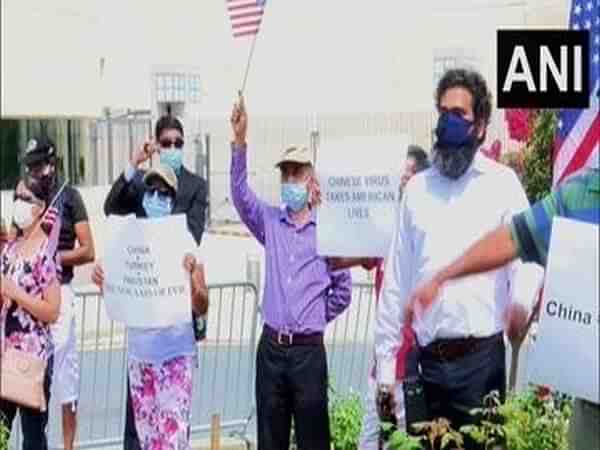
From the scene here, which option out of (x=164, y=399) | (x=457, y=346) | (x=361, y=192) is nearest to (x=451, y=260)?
(x=457, y=346)

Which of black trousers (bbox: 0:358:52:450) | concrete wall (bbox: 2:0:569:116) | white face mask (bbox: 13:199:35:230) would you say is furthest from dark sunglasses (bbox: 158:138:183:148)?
black trousers (bbox: 0:358:52:450)

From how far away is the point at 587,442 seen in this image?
196 inches

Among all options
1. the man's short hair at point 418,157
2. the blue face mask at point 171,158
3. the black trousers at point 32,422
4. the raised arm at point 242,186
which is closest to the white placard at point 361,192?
the man's short hair at point 418,157

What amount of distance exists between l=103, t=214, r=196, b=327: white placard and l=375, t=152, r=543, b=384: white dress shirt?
3.34 ft

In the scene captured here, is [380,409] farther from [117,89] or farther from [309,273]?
[117,89]

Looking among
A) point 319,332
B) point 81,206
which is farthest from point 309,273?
point 81,206

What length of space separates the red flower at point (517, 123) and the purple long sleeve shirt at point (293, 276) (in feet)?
4.93

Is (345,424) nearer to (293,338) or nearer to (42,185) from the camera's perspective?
(293,338)

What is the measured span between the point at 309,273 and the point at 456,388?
1.14 metres

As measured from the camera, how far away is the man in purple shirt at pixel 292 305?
6.43 m

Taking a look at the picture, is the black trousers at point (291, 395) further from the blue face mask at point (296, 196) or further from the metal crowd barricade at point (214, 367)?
the metal crowd barricade at point (214, 367)

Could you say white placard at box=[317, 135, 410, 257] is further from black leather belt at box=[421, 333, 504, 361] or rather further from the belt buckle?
black leather belt at box=[421, 333, 504, 361]

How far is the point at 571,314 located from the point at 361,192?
5.31 ft

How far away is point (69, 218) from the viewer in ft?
22.5
